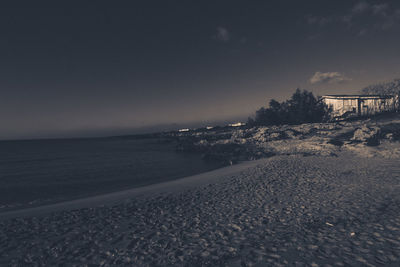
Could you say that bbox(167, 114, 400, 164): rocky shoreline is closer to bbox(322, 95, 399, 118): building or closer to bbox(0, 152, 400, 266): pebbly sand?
bbox(0, 152, 400, 266): pebbly sand

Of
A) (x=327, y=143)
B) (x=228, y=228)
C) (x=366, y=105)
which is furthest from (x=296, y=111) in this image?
(x=228, y=228)

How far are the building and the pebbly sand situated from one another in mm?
49381

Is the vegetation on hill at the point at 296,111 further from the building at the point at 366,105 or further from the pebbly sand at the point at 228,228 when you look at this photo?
the pebbly sand at the point at 228,228

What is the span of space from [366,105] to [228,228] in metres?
64.1

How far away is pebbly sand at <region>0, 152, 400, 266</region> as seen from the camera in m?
6.39

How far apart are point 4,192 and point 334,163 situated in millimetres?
31599

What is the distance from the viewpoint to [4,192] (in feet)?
59.7

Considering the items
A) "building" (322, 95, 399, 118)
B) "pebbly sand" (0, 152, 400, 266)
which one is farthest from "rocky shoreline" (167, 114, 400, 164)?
"building" (322, 95, 399, 118)

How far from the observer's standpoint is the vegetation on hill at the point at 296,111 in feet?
202

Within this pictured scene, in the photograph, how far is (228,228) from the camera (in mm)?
8336

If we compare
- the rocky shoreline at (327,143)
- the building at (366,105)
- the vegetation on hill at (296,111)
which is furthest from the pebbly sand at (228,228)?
the vegetation on hill at (296,111)

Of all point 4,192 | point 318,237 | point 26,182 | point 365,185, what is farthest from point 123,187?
point 365,185

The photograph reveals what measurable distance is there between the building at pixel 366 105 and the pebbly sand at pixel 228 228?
4938cm

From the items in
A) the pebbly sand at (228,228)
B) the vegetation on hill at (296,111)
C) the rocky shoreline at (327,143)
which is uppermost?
the vegetation on hill at (296,111)
